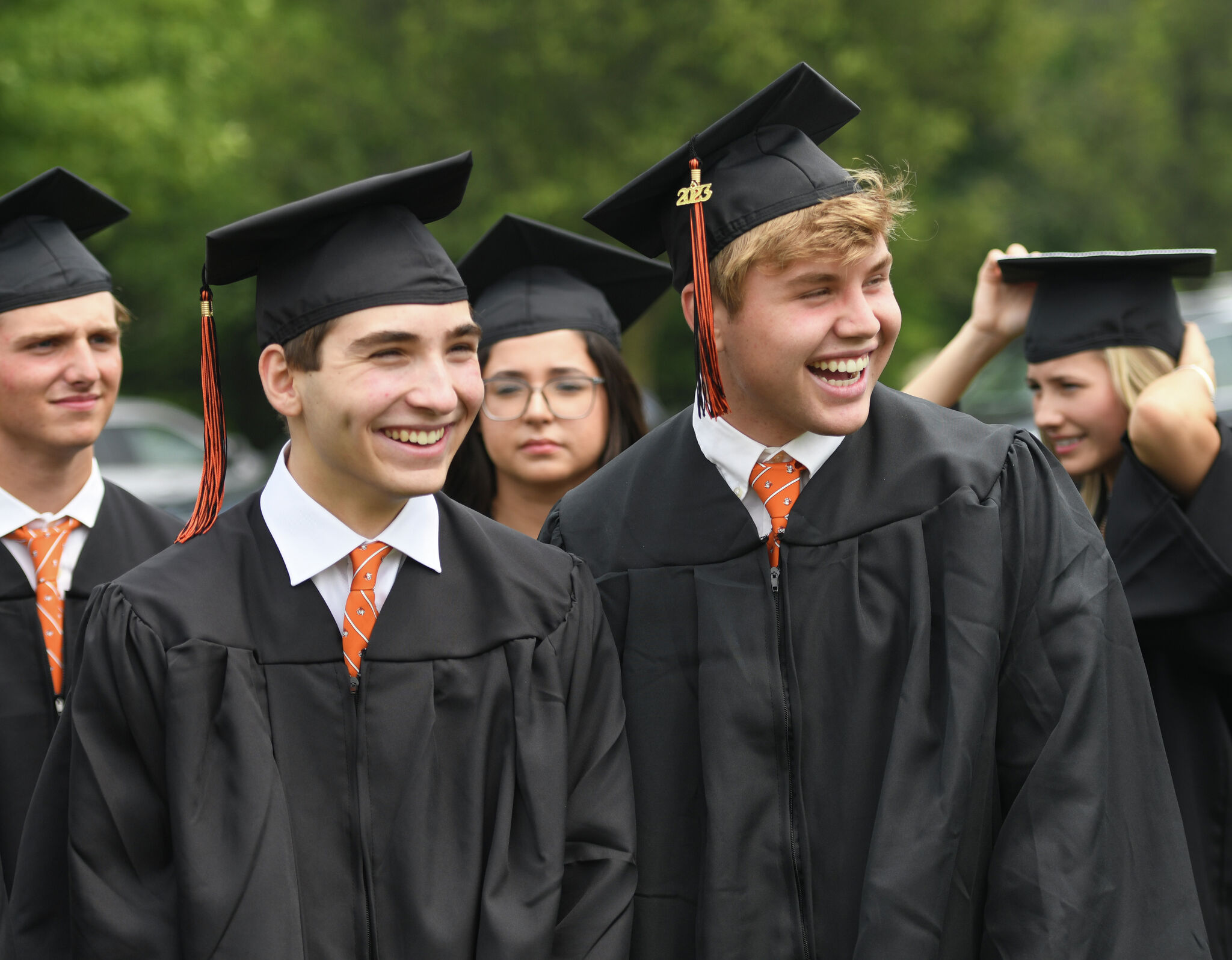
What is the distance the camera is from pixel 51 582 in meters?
3.54

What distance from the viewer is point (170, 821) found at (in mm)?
2500

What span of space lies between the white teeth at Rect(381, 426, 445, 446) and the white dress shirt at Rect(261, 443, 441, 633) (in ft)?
0.63

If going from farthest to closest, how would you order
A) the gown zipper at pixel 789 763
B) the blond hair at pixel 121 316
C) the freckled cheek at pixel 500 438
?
the freckled cheek at pixel 500 438
the blond hair at pixel 121 316
the gown zipper at pixel 789 763

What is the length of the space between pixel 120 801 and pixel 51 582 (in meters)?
1.24

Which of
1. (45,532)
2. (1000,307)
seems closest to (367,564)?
(45,532)

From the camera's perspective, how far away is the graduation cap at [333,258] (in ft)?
8.73

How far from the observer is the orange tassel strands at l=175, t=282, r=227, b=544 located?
281cm

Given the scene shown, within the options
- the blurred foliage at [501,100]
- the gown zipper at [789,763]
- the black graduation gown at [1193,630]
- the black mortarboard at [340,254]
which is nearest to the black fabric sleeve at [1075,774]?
the gown zipper at [789,763]

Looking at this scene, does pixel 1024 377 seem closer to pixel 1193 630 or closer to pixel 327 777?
pixel 1193 630

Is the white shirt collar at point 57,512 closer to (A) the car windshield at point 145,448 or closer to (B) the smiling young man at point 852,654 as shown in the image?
(B) the smiling young man at point 852,654

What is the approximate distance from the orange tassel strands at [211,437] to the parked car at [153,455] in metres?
11.6

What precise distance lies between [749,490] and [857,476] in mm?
225

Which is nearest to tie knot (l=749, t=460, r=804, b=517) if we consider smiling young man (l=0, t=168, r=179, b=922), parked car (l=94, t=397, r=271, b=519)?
smiling young man (l=0, t=168, r=179, b=922)

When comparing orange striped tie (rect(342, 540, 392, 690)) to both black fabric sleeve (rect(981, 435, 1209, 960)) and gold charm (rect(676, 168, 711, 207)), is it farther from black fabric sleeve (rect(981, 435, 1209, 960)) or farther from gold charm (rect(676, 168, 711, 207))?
black fabric sleeve (rect(981, 435, 1209, 960))
